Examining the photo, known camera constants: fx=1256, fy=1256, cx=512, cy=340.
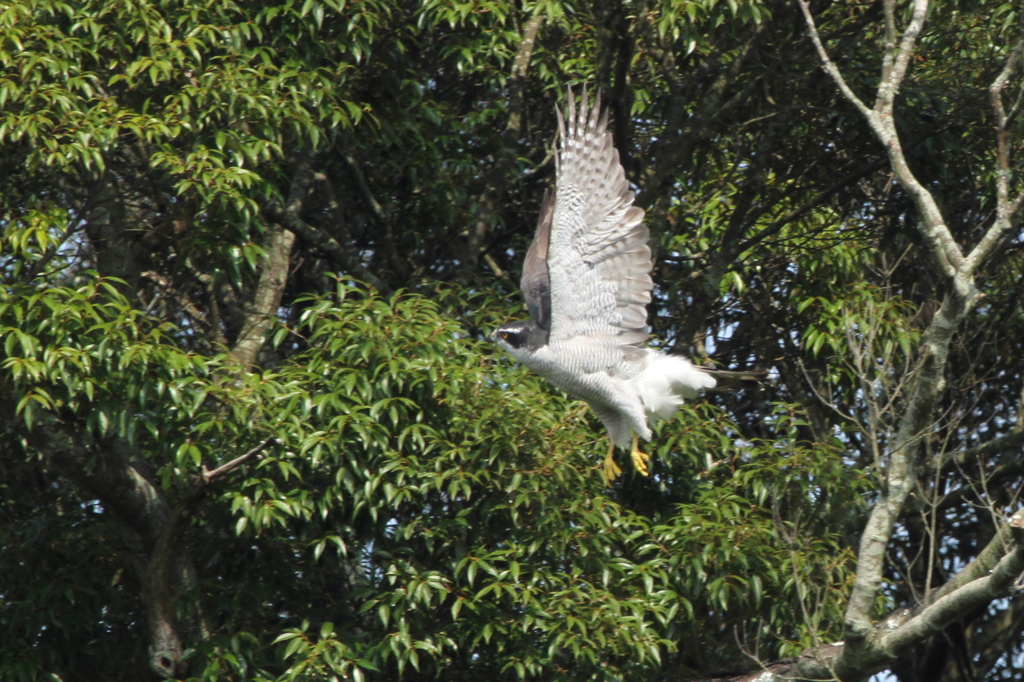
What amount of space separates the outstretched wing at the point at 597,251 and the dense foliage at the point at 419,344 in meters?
0.42

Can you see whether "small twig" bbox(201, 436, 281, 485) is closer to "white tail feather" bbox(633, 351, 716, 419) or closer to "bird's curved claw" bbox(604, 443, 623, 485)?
"bird's curved claw" bbox(604, 443, 623, 485)

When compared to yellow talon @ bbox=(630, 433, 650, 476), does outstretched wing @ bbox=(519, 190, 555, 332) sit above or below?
above

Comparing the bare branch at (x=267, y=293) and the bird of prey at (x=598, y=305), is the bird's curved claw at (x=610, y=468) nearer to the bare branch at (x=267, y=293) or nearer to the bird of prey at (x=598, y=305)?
the bird of prey at (x=598, y=305)

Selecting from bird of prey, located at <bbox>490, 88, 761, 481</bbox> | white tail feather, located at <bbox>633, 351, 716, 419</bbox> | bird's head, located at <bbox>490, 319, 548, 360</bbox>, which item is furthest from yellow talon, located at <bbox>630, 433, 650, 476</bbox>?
bird's head, located at <bbox>490, 319, 548, 360</bbox>

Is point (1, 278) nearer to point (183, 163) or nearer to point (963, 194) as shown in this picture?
point (183, 163)

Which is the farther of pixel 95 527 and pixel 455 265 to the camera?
pixel 455 265

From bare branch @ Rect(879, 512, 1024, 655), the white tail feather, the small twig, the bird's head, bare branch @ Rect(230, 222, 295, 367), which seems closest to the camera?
bare branch @ Rect(879, 512, 1024, 655)

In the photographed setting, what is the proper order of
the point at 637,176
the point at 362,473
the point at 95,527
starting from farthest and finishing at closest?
the point at 637,176, the point at 95,527, the point at 362,473

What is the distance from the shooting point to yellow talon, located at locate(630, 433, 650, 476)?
19.6 feet

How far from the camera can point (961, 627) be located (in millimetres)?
8594

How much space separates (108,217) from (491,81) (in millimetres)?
2233

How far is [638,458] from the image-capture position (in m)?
6.04

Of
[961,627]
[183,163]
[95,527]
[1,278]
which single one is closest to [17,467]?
[95,527]

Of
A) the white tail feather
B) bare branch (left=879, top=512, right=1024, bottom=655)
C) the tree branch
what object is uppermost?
the tree branch
